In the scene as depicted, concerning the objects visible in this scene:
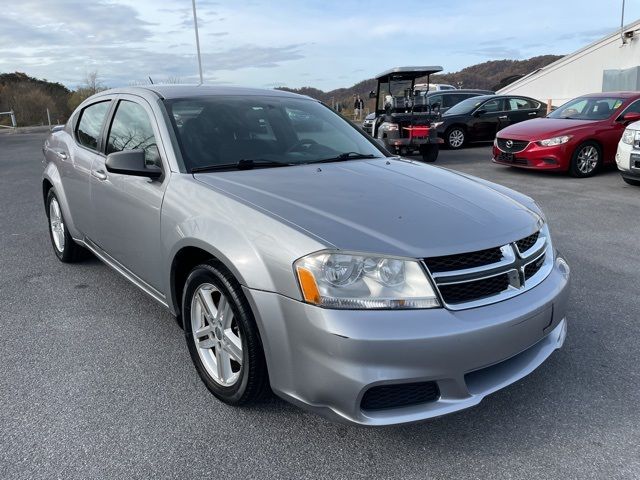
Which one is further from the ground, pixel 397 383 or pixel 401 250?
pixel 401 250

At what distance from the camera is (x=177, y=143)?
3.09 meters

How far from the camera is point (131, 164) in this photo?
9.65 ft

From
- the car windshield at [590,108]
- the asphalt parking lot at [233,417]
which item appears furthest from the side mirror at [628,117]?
the asphalt parking lot at [233,417]

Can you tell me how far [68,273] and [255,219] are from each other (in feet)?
10.2

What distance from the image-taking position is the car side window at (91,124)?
4.04 metres

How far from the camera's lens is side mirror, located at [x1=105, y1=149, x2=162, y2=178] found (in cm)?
293

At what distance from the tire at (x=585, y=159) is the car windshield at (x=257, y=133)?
22.6 ft

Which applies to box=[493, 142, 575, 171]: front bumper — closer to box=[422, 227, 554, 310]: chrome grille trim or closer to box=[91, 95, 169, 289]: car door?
box=[422, 227, 554, 310]: chrome grille trim

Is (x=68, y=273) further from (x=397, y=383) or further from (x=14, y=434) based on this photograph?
(x=397, y=383)

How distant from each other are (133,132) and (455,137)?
12231mm

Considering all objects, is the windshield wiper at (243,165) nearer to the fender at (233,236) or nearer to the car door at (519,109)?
the fender at (233,236)

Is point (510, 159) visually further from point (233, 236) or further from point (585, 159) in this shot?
point (233, 236)

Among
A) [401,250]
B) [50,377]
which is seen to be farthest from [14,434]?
[401,250]

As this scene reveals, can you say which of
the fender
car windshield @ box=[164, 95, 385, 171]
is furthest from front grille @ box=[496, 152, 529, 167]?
the fender
